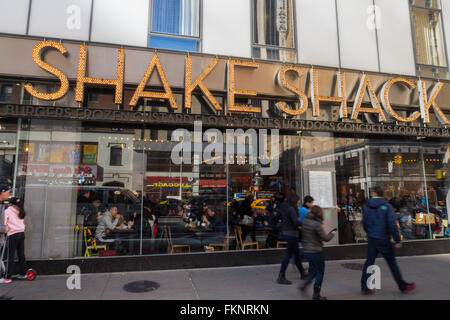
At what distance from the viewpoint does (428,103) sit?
9758 millimetres

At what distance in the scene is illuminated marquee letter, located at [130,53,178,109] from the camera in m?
7.79

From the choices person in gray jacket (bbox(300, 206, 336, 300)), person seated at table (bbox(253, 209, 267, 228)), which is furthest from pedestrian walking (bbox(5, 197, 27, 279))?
person seated at table (bbox(253, 209, 267, 228))

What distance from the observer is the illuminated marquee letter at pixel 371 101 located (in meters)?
9.12

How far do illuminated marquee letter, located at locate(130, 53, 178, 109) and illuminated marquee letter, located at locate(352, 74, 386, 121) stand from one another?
5.51 m

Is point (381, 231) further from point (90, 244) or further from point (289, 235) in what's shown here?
point (90, 244)

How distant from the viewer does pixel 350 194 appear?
10.2 m

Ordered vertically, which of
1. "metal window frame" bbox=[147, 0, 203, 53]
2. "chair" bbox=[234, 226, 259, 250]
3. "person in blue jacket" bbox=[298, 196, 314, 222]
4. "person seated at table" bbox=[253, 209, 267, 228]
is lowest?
"chair" bbox=[234, 226, 259, 250]

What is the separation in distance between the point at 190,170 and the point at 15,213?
485 centimetres

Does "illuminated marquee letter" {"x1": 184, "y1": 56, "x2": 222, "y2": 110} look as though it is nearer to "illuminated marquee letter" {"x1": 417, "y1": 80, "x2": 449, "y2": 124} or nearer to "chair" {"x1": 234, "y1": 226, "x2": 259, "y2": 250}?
"chair" {"x1": 234, "y1": 226, "x2": 259, "y2": 250}

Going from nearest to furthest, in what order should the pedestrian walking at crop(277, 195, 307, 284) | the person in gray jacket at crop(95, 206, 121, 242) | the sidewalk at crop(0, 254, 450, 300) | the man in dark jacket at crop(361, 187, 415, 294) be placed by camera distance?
the man in dark jacket at crop(361, 187, 415, 294) → the sidewalk at crop(0, 254, 450, 300) → the pedestrian walking at crop(277, 195, 307, 284) → the person in gray jacket at crop(95, 206, 121, 242)

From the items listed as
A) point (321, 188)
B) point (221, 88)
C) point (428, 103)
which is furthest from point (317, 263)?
point (428, 103)

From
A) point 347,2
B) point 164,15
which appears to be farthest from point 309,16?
point 164,15

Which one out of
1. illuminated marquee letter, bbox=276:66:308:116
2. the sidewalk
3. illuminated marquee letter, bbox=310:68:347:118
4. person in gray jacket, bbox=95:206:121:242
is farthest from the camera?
illuminated marquee letter, bbox=310:68:347:118
